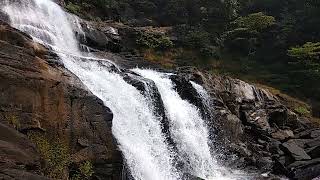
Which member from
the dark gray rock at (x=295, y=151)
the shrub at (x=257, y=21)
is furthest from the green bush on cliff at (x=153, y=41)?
the dark gray rock at (x=295, y=151)

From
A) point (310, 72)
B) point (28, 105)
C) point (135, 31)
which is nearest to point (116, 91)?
point (28, 105)

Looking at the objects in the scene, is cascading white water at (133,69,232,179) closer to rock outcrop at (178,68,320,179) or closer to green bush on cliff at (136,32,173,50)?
rock outcrop at (178,68,320,179)

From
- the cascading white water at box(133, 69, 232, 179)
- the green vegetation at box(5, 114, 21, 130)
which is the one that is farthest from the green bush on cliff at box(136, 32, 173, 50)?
the green vegetation at box(5, 114, 21, 130)

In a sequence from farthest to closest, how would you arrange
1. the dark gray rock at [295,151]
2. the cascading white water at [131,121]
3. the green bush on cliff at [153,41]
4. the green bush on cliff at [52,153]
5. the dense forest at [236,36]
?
the dense forest at [236,36] → the green bush on cliff at [153,41] → the dark gray rock at [295,151] → the cascading white water at [131,121] → the green bush on cliff at [52,153]

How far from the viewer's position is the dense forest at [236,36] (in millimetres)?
38438

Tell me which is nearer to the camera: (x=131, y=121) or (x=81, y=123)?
(x=81, y=123)

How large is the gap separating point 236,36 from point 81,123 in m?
31.8

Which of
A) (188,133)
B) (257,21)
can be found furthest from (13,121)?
(257,21)

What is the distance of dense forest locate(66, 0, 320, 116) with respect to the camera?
126ft

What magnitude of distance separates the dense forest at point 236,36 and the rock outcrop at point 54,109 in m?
21.4

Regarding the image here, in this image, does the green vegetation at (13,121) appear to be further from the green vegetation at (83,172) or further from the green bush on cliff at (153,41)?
the green bush on cliff at (153,41)

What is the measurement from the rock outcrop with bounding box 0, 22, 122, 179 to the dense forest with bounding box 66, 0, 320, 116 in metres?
21.4

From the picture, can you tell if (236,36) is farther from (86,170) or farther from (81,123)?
(86,170)

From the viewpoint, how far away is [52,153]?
13289 mm
